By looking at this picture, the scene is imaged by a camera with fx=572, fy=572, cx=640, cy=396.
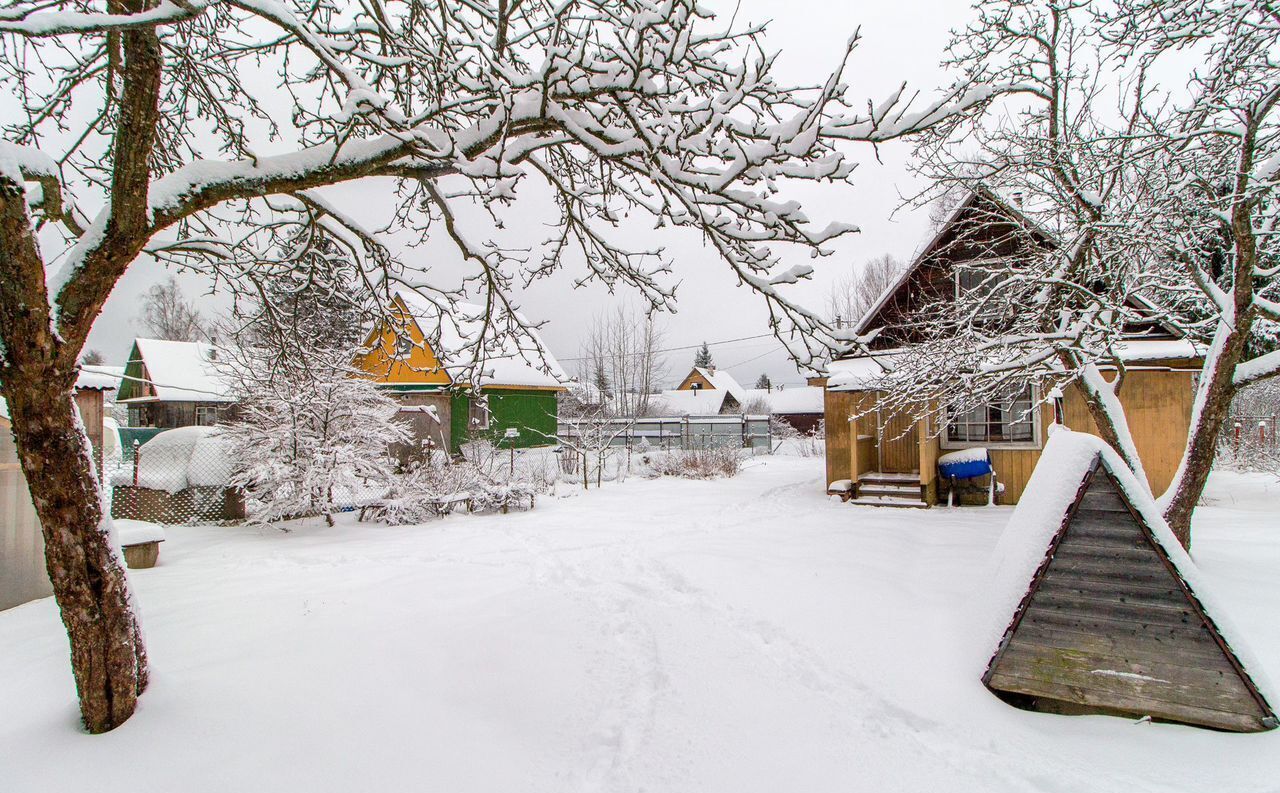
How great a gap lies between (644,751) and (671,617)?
6.27 feet

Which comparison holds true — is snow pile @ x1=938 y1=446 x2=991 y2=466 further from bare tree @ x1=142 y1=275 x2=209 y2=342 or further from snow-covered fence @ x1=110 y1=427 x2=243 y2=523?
bare tree @ x1=142 y1=275 x2=209 y2=342

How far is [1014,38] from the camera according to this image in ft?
22.1

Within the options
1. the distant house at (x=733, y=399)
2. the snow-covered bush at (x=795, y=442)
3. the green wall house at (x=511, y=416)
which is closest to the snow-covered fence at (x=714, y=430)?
the snow-covered bush at (x=795, y=442)

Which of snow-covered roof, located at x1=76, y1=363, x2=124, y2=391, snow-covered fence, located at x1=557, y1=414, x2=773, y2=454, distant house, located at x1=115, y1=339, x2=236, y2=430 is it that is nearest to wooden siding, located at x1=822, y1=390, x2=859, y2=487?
snow-covered fence, located at x1=557, y1=414, x2=773, y2=454

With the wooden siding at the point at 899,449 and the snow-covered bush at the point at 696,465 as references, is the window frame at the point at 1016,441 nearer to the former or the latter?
the wooden siding at the point at 899,449

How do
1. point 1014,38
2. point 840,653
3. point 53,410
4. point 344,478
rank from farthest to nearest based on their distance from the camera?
point 344,478, point 1014,38, point 840,653, point 53,410

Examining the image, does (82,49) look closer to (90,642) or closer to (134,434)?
(90,642)

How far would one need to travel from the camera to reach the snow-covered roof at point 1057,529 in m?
3.08

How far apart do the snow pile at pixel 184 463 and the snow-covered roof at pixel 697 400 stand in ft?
120

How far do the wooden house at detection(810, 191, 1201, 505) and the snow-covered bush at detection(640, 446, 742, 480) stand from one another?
3.97m

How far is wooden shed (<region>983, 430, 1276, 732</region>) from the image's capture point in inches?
119

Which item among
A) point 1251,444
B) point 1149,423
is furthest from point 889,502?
point 1251,444

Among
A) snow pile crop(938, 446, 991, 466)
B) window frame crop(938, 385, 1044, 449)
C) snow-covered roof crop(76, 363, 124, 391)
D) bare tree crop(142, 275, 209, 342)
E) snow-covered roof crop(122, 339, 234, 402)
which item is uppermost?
bare tree crop(142, 275, 209, 342)

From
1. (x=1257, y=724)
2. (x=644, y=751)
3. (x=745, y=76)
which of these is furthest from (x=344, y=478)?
(x=1257, y=724)
